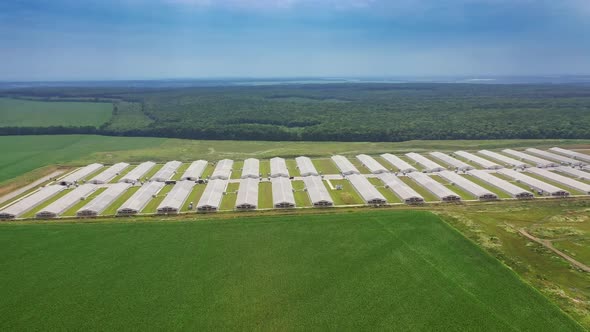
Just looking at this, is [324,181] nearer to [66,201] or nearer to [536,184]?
[536,184]

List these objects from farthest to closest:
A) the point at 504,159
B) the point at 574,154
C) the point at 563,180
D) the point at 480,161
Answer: the point at 574,154 → the point at 504,159 → the point at 480,161 → the point at 563,180

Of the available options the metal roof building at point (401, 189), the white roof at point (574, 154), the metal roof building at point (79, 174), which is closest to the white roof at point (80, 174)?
the metal roof building at point (79, 174)

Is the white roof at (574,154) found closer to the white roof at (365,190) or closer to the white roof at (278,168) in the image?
the white roof at (365,190)

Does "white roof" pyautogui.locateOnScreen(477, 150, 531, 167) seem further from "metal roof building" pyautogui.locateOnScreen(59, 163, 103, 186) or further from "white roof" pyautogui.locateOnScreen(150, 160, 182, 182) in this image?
"metal roof building" pyautogui.locateOnScreen(59, 163, 103, 186)

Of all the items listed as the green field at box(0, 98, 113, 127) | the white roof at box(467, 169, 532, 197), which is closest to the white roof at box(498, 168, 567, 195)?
the white roof at box(467, 169, 532, 197)

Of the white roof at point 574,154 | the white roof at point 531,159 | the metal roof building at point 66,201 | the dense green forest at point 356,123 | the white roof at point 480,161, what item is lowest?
the metal roof building at point 66,201

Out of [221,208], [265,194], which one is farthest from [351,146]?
[221,208]

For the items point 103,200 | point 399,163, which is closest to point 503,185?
point 399,163
